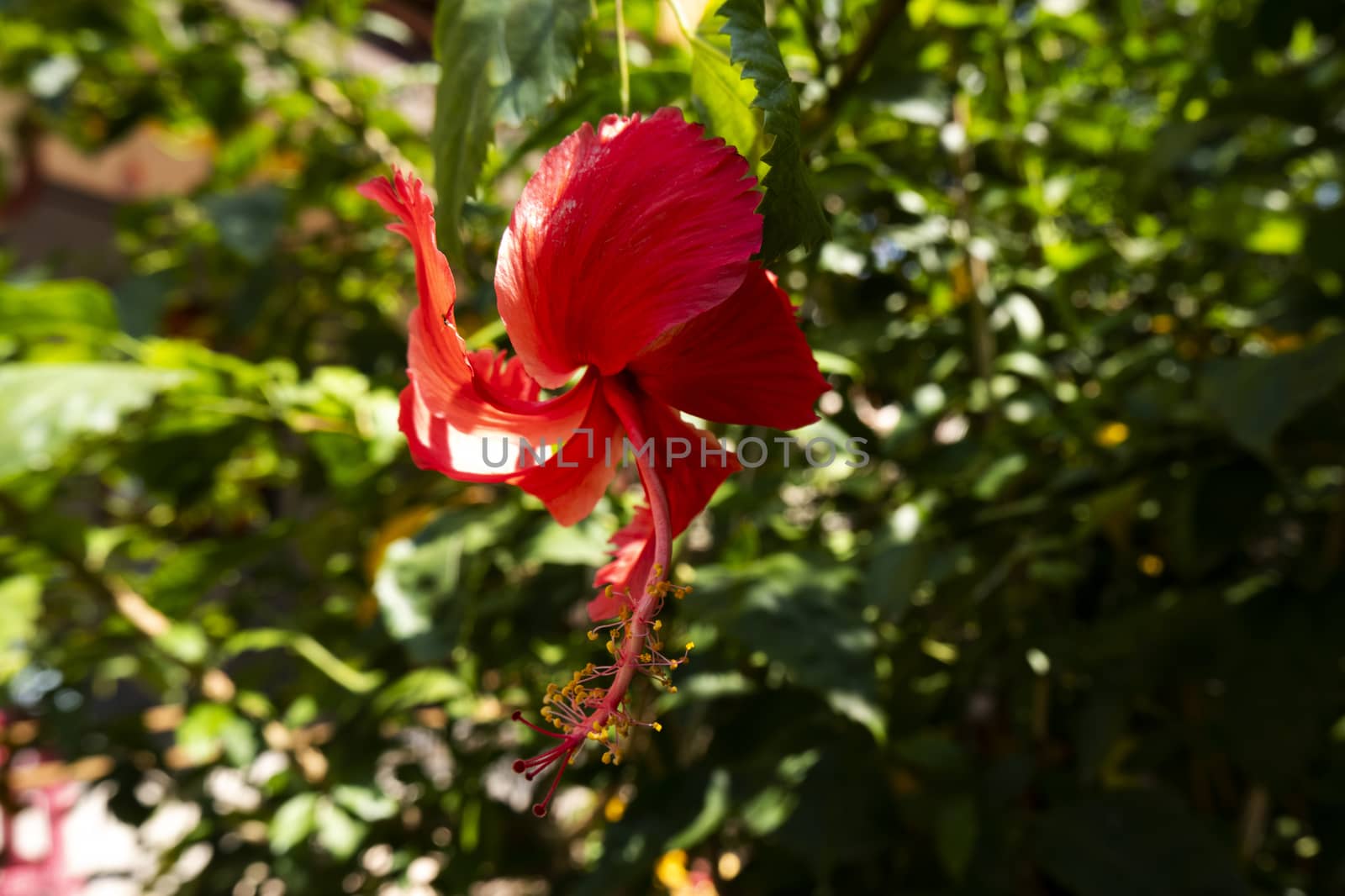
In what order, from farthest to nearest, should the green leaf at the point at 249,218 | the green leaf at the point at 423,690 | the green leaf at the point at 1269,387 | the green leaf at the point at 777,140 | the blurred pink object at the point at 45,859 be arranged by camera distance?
the blurred pink object at the point at 45,859 → the green leaf at the point at 249,218 → the green leaf at the point at 423,690 → the green leaf at the point at 1269,387 → the green leaf at the point at 777,140

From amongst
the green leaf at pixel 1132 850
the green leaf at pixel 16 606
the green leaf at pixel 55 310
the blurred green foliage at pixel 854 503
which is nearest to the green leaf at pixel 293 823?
the blurred green foliage at pixel 854 503

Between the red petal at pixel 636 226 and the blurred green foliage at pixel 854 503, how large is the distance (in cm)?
4

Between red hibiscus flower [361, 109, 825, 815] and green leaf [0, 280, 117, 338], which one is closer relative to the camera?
red hibiscus flower [361, 109, 825, 815]

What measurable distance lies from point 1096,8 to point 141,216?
1068 mm

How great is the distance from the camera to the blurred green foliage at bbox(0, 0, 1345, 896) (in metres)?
0.52

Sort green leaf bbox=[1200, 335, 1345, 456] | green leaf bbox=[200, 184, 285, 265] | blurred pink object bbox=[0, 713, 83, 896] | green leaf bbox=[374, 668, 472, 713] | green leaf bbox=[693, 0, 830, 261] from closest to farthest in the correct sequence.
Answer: green leaf bbox=[693, 0, 830, 261]
green leaf bbox=[1200, 335, 1345, 456]
green leaf bbox=[374, 668, 472, 713]
green leaf bbox=[200, 184, 285, 265]
blurred pink object bbox=[0, 713, 83, 896]

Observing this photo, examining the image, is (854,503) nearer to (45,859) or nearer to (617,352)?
(617,352)

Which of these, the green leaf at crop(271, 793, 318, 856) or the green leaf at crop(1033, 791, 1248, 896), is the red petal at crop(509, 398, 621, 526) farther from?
the green leaf at crop(271, 793, 318, 856)

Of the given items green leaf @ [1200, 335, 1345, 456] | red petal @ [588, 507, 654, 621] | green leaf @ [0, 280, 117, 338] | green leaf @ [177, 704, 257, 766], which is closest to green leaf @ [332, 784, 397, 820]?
green leaf @ [177, 704, 257, 766]

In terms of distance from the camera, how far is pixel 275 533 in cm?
75

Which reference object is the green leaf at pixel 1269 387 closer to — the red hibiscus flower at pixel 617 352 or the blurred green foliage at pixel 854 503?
the blurred green foliage at pixel 854 503

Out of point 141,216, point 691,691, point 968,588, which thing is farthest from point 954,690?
point 141,216

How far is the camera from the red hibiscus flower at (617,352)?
0.22m

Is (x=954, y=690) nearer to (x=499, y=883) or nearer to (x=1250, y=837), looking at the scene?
(x=1250, y=837)
